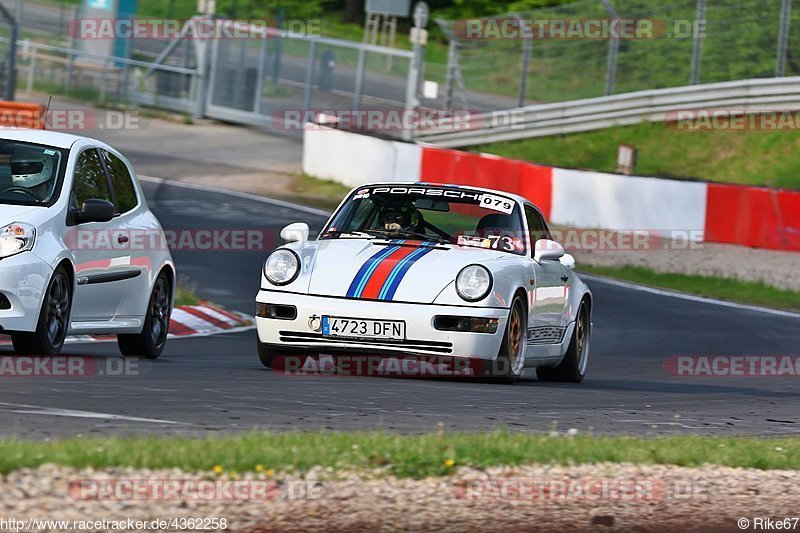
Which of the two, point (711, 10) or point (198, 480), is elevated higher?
point (711, 10)

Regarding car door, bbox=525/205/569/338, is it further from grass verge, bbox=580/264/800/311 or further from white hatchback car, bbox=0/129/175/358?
grass verge, bbox=580/264/800/311

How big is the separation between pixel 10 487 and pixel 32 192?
462 centimetres

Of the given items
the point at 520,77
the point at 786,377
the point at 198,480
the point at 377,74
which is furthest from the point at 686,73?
the point at 198,480

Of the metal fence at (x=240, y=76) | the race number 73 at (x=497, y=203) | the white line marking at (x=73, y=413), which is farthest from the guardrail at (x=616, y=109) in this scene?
the white line marking at (x=73, y=413)

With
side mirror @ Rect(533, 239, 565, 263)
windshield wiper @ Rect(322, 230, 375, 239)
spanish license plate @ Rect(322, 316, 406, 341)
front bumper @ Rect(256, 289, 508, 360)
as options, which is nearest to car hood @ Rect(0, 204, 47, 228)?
front bumper @ Rect(256, 289, 508, 360)

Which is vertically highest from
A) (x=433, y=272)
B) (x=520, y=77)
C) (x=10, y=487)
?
(x=520, y=77)

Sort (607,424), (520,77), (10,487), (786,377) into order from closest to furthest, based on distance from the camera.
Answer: (10,487) < (607,424) < (786,377) < (520,77)

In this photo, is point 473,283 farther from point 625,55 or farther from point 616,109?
point 616,109

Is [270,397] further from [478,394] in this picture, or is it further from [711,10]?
[711,10]

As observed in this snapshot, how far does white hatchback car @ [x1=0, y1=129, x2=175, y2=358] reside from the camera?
888 cm

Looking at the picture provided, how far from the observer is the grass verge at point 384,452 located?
555cm

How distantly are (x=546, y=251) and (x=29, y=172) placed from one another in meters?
3.42

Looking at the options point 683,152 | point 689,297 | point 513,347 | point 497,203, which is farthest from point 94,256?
point 683,152

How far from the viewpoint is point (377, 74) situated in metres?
34.1
